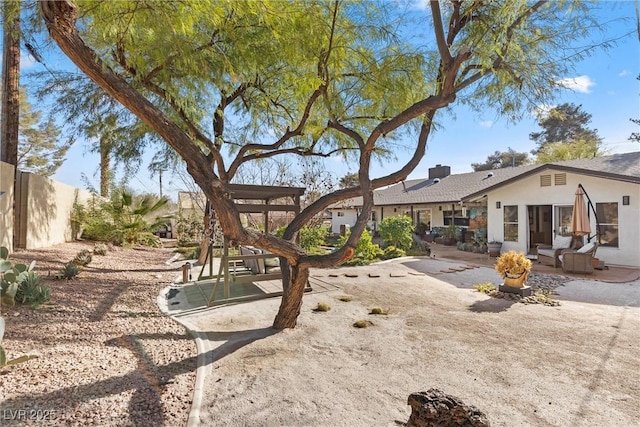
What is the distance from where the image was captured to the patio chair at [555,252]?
10805 millimetres

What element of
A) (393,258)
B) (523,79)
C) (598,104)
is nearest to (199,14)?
(523,79)

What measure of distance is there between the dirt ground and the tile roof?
18.7 ft

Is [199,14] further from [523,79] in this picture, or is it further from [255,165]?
[255,165]

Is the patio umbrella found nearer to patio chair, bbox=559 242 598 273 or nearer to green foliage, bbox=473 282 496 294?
patio chair, bbox=559 242 598 273

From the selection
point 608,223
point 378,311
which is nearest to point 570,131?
point 608,223

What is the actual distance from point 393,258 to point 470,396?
369 inches

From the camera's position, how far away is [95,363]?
3.61 meters

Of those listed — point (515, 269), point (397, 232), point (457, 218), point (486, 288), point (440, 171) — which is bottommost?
point (486, 288)

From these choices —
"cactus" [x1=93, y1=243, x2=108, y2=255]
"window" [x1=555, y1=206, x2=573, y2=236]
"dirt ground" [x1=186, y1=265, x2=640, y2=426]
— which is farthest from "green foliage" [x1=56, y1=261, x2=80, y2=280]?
"window" [x1=555, y1=206, x2=573, y2=236]

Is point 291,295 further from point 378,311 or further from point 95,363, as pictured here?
point 95,363

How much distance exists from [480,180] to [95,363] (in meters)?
20.3

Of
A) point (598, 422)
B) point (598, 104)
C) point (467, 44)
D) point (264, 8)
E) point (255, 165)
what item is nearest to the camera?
point (598, 422)

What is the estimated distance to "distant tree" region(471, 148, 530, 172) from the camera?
1432 inches

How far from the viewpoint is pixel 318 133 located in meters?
7.71
